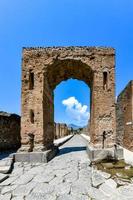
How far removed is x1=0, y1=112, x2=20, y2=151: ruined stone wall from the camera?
13.7 m

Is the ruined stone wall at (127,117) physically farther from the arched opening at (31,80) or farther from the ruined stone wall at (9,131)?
the ruined stone wall at (9,131)

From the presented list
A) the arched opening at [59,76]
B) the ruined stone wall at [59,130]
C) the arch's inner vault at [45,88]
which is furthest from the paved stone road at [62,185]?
the ruined stone wall at [59,130]

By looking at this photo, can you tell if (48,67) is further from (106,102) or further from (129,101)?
(129,101)

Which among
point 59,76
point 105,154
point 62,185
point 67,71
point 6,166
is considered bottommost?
point 62,185

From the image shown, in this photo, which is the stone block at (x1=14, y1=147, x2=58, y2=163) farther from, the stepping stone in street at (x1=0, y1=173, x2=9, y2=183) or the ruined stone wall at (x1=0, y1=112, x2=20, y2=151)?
the ruined stone wall at (x1=0, y1=112, x2=20, y2=151)

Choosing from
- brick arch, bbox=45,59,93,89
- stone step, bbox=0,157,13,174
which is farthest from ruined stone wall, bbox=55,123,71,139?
stone step, bbox=0,157,13,174

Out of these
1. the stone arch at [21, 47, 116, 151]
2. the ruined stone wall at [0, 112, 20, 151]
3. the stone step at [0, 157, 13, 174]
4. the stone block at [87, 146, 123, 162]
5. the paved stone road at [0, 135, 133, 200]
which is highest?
the stone arch at [21, 47, 116, 151]

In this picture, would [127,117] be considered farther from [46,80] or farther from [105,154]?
[46,80]

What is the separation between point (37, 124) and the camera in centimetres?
1128

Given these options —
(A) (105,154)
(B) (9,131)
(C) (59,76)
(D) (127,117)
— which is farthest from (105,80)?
(B) (9,131)

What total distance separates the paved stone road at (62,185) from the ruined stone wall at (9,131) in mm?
4803

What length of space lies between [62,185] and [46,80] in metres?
6.17

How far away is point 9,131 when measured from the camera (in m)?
14.5

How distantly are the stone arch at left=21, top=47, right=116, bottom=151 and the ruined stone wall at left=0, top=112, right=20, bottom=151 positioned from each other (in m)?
2.95
